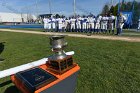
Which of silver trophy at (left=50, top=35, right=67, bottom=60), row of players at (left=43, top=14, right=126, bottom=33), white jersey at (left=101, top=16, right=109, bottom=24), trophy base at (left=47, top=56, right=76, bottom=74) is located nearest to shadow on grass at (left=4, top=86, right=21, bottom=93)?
trophy base at (left=47, top=56, right=76, bottom=74)

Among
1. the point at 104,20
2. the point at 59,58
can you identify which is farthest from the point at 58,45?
the point at 104,20

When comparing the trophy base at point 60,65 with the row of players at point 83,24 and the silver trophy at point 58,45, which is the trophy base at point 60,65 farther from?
the row of players at point 83,24

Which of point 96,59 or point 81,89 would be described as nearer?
point 81,89

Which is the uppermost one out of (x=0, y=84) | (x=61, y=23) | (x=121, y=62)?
(x=61, y=23)

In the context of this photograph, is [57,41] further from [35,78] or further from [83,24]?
[83,24]

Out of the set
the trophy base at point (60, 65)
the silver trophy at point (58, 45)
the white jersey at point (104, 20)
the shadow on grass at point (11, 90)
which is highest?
the white jersey at point (104, 20)

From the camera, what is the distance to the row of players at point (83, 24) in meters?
15.8

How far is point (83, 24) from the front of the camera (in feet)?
57.4

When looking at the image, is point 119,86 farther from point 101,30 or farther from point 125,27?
point 125,27

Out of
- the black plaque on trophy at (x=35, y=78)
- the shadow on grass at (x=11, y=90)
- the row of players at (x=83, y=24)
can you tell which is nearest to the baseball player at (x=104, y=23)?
the row of players at (x=83, y=24)

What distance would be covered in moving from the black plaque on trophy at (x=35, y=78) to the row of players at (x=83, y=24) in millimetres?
11757

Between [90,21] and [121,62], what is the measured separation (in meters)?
11.9

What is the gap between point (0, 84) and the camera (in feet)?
14.2

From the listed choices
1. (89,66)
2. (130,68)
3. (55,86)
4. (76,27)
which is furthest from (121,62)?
(76,27)
